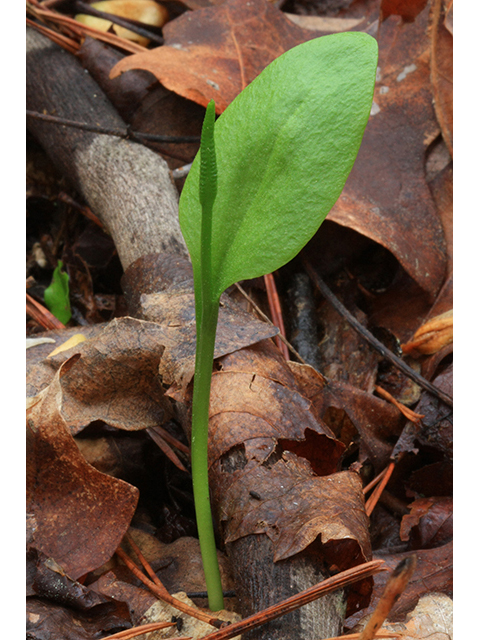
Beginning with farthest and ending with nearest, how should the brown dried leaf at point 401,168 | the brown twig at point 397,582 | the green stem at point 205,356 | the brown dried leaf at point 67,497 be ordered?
the brown dried leaf at point 401,168, the brown dried leaf at point 67,497, the green stem at point 205,356, the brown twig at point 397,582

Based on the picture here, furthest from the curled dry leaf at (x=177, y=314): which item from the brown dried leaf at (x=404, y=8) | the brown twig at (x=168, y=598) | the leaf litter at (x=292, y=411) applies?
the brown dried leaf at (x=404, y=8)

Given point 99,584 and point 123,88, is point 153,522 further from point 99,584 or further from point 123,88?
point 123,88

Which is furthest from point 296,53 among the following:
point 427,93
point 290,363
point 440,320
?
point 427,93

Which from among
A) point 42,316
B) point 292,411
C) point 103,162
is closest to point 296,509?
point 292,411

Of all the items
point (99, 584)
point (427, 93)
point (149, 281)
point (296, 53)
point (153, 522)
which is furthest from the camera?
point (427, 93)

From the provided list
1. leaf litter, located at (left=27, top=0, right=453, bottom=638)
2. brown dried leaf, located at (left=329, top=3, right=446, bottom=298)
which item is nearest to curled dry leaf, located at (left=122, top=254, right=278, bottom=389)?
leaf litter, located at (left=27, top=0, right=453, bottom=638)

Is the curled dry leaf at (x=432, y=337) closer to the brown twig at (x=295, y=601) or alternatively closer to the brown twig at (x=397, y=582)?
the brown twig at (x=295, y=601)
